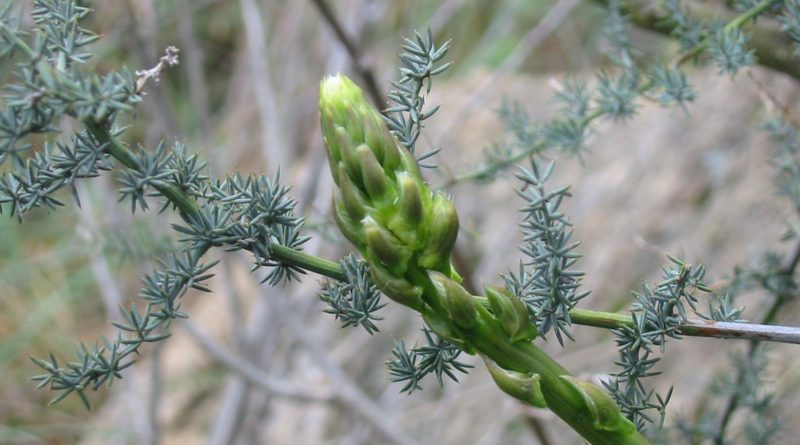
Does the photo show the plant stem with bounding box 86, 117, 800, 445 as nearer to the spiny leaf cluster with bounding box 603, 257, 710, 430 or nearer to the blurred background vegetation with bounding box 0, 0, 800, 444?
the spiny leaf cluster with bounding box 603, 257, 710, 430

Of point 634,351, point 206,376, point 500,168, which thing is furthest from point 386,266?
point 206,376

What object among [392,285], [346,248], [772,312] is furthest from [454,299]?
[346,248]

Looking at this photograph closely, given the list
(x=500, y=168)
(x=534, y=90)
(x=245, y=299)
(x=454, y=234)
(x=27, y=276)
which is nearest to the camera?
(x=454, y=234)

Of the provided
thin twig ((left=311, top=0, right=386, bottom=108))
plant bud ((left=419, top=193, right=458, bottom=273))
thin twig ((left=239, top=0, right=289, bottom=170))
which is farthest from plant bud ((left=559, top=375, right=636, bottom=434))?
thin twig ((left=239, top=0, right=289, bottom=170))

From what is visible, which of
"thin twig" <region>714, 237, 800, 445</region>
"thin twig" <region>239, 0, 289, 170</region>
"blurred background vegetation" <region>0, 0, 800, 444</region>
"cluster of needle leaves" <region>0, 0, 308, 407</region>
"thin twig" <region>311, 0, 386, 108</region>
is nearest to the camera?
"cluster of needle leaves" <region>0, 0, 308, 407</region>

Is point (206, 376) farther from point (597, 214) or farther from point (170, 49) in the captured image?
point (170, 49)
